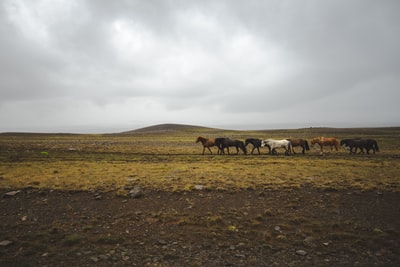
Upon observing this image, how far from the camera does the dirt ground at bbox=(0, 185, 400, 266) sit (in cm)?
628

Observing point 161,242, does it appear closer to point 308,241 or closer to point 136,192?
point 136,192

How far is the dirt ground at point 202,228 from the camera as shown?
6280 mm

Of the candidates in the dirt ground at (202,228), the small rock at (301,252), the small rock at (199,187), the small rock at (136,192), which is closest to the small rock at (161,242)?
the dirt ground at (202,228)

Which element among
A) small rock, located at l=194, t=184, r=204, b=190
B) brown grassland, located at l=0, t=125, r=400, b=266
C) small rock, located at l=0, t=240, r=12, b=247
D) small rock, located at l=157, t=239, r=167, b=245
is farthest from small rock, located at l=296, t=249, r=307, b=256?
small rock, located at l=0, t=240, r=12, b=247

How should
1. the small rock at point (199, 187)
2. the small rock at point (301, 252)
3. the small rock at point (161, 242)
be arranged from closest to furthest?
the small rock at point (301, 252)
the small rock at point (161, 242)
the small rock at point (199, 187)

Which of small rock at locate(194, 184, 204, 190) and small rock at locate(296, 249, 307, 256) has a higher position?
small rock at locate(194, 184, 204, 190)

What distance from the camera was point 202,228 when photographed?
802 cm

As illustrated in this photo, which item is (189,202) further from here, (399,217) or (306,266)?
(399,217)

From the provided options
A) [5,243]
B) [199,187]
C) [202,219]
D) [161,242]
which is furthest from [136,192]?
[5,243]

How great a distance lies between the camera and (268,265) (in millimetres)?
5953

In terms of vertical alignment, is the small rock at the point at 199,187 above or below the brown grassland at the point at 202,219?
above

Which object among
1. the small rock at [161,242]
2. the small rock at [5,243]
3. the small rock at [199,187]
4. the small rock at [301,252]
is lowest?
the small rock at [301,252]

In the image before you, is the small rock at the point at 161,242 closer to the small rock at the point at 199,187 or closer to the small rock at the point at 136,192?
the small rock at the point at 136,192

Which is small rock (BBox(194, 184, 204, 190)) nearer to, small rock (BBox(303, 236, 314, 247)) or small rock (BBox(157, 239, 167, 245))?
small rock (BBox(157, 239, 167, 245))
